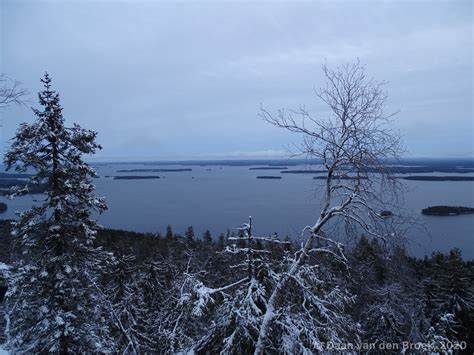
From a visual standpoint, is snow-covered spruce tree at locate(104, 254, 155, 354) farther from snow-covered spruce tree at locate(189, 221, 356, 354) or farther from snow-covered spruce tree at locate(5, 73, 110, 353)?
snow-covered spruce tree at locate(189, 221, 356, 354)

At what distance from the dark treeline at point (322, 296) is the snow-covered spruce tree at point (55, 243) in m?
Result: 1.21

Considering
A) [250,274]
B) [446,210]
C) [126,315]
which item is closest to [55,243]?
[250,274]

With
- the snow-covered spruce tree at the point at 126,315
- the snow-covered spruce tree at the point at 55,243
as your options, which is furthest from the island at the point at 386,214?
the snow-covered spruce tree at the point at 126,315

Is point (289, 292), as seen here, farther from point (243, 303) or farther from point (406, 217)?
point (406, 217)

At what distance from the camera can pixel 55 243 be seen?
8781 millimetres

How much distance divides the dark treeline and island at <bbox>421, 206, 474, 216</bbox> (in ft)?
165

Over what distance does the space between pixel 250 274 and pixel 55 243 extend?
5860 mm

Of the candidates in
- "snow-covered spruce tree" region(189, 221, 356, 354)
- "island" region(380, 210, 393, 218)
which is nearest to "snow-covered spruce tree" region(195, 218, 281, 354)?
"snow-covered spruce tree" region(189, 221, 356, 354)

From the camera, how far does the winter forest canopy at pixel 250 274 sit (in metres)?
4.82

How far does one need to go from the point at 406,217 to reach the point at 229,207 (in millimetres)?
78900

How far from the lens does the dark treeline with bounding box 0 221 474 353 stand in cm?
511

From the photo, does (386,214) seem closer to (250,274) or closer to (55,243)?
(250,274)

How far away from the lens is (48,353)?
26.8 feet

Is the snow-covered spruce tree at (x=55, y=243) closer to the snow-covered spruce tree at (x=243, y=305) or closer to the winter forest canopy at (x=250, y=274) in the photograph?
the winter forest canopy at (x=250, y=274)
